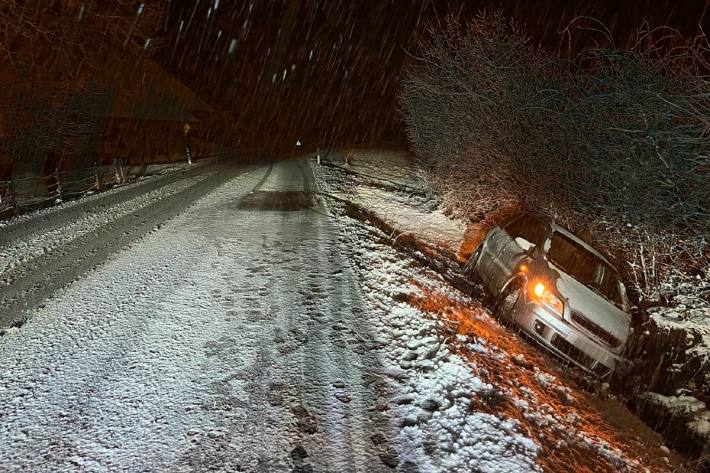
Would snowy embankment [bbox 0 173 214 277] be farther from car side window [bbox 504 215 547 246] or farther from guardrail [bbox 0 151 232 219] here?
car side window [bbox 504 215 547 246]

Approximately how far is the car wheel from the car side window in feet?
2.81

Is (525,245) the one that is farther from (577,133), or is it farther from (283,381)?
(283,381)

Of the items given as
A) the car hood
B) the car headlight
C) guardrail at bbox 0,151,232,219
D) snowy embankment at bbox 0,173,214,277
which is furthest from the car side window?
guardrail at bbox 0,151,232,219

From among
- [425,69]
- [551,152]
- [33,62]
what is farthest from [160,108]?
[551,152]

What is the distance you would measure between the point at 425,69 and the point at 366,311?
11900 mm

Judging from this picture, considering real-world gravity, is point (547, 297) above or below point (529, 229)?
below

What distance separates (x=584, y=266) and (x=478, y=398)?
3730 millimetres

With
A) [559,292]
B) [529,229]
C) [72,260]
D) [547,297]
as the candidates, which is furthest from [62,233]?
[559,292]

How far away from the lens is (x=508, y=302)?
638 centimetres

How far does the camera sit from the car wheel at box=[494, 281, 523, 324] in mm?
6191

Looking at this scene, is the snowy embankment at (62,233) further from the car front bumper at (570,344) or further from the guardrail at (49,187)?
the car front bumper at (570,344)

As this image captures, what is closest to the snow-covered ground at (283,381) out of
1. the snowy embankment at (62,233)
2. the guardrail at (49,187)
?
the snowy embankment at (62,233)

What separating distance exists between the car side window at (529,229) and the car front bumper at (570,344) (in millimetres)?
1401

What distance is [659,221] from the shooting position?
284 inches
